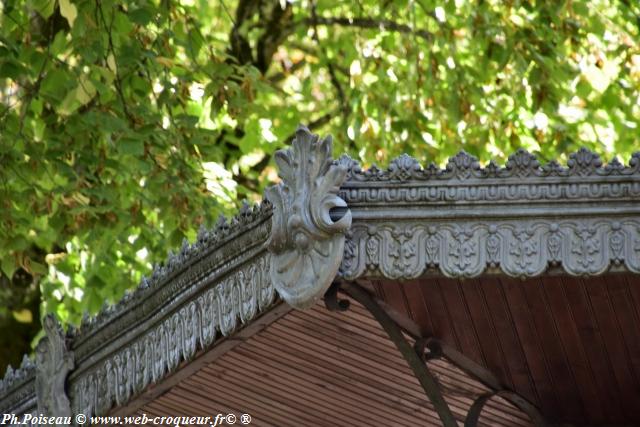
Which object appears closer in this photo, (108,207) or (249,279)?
(249,279)

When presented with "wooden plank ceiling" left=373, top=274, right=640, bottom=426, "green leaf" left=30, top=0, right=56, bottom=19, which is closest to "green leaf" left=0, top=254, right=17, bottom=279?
"green leaf" left=30, top=0, right=56, bottom=19

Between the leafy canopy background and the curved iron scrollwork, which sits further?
the leafy canopy background

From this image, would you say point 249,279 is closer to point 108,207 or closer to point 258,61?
point 108,207

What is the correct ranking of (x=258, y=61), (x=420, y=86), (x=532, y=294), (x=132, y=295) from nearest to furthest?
(x=532, y=294), (x=132, y=295), (x=420, y=86), (x=258, y=61)

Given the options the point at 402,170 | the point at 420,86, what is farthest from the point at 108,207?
the point at 402,170

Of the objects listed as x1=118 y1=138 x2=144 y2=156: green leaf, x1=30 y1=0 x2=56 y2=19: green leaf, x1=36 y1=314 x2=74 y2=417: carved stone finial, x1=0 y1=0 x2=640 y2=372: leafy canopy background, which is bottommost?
x1=36 y1=314 x2=74 y2=417: carved stone finial

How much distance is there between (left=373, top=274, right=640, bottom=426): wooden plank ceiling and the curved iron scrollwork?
41 millimetres

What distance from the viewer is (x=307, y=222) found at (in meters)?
5.23

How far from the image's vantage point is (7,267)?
1055 centimetres

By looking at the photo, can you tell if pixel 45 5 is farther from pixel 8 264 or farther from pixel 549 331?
pixel 549 331

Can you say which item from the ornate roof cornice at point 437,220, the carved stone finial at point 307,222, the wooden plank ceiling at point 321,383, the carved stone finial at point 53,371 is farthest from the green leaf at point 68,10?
the carved stone finial at point 307,222

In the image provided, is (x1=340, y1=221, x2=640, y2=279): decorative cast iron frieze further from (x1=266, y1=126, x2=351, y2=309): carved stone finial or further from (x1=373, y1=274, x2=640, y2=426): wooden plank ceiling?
(x1=373, y1=274, x2=640, y2=426): wooden plank ceiling

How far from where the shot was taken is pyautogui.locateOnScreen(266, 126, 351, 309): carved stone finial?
205 inches

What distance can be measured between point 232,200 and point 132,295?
519 cm
